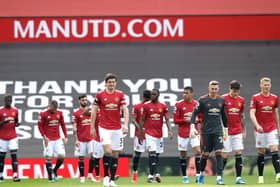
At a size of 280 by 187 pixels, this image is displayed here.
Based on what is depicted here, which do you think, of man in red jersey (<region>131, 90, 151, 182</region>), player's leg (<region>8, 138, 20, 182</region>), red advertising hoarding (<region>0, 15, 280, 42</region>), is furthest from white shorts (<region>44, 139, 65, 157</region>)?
red advertising hoarding (<region>0, 15, 280, 42</region>)

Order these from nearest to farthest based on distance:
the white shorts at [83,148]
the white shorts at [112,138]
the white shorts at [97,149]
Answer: the white shorts at [112,138], the white shorts at [97,149], the white shorts at [83,148]

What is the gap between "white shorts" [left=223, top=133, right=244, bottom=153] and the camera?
14.3 meters

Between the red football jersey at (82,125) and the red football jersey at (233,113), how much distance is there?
389cm

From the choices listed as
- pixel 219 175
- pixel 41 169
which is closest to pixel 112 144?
pixel 219 175

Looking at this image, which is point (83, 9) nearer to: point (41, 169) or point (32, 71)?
point (32, 71)

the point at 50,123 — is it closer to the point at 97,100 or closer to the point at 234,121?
the point at 97,100

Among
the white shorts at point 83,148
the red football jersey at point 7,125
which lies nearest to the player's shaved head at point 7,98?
the red football jersey at point 7,125

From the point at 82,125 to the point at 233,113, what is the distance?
4129mm

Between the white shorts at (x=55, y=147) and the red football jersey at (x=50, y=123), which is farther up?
the red football jersey at (x=50, y=123)

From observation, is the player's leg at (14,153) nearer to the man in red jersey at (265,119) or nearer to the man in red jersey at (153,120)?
the man in red jersey at (153,120)

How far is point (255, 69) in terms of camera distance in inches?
849

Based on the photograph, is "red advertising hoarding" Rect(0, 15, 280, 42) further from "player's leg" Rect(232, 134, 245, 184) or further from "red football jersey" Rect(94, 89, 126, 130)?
"red football jersey" Rect(94, 89, 126, 130)

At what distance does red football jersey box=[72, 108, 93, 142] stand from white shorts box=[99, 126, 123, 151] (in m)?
4.34

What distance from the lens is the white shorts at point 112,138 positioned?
39.9 feet
